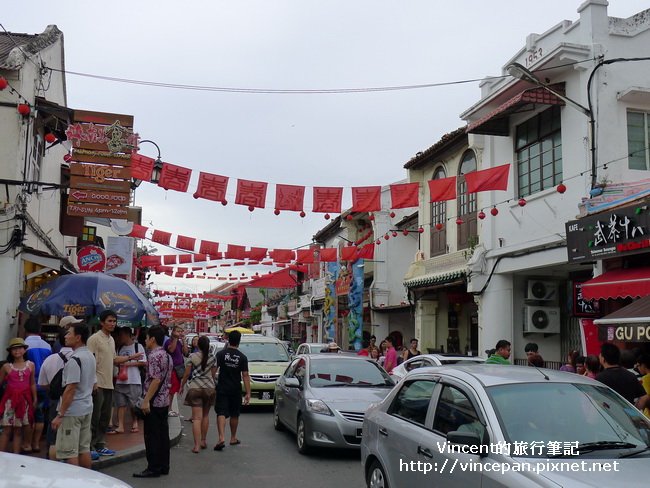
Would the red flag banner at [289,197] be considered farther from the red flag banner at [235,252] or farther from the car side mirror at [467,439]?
the car side mirror at [467,439]

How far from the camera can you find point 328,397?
940 centimetres

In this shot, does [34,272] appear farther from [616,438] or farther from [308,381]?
[616,438]

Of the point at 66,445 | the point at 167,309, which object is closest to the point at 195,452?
the point at 66,445

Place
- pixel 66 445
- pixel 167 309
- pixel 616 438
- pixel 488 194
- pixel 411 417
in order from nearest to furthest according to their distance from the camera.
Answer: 1. pixel 616 438
2. pixel 411 417
3. pixel 66 445
4. pixel 488 194
5. pixel 167 309

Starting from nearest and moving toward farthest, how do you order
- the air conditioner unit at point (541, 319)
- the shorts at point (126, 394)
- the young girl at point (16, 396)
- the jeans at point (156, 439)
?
the jeans at point (156, 439) < the young girl at point (16, 396) < the shorts at point (126, 394) < the air conditioner unit at point (541, 319)

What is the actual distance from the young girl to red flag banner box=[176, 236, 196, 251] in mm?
12097

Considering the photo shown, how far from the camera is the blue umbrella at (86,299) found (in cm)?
1073

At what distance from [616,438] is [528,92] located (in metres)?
11.7

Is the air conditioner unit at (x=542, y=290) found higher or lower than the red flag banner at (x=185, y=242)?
lower

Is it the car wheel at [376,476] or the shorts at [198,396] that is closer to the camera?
the car wheel at [376,476]

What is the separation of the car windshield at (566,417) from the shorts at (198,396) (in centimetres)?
579

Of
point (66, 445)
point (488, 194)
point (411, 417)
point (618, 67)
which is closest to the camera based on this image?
point (411, 417)

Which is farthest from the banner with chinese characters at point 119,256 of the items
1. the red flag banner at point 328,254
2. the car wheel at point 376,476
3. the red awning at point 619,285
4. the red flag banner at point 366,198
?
the car wheel at point 376,476

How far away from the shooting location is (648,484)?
3.77m
